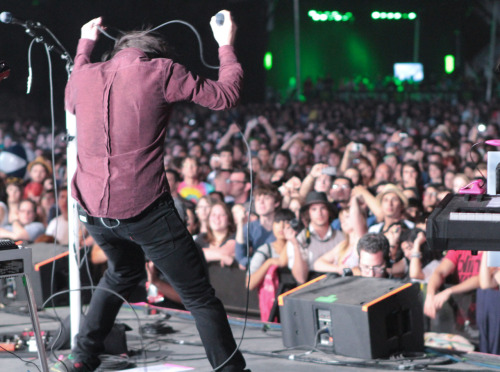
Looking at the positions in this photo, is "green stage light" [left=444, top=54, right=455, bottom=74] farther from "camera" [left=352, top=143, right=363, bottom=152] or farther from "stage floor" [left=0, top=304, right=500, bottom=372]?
"stage floor" [left=0, top=304, right=500, bottom=372]

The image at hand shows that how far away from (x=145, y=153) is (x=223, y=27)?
1.98 ft

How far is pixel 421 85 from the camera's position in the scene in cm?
2491

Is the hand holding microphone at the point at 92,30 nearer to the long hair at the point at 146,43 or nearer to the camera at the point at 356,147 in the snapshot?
the long hair at the point at 146,43

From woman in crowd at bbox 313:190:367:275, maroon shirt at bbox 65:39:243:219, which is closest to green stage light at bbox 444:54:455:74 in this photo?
woman in crowd at bbox 313:190:367:275

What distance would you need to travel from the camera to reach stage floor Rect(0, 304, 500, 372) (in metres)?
3.66

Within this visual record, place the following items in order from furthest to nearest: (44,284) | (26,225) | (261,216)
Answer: (26,225) < (261,216) < (44,284)

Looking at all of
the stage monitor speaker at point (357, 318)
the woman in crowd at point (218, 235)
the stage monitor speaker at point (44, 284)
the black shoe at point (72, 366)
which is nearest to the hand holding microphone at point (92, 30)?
the black shoe at point (72, 366)

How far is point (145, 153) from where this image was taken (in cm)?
309

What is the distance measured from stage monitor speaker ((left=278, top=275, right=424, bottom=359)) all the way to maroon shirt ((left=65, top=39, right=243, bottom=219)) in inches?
45.1

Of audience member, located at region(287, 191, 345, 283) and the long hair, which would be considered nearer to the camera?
the long hair

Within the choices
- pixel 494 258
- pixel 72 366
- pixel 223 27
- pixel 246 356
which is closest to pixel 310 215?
pixel 246 356

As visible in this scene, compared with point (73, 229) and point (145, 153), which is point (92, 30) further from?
point (73, 229)

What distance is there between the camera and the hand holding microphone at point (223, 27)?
3164 mm

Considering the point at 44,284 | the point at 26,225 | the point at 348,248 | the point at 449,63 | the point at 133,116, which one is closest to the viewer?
the point at 133,116
